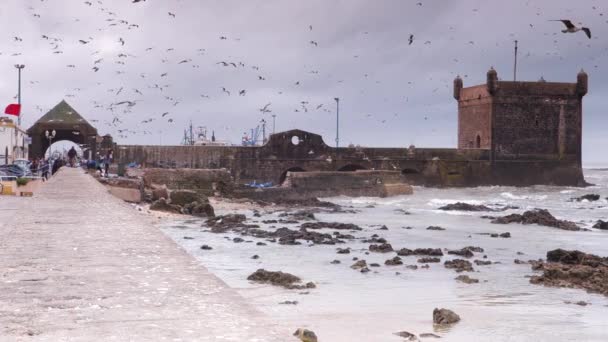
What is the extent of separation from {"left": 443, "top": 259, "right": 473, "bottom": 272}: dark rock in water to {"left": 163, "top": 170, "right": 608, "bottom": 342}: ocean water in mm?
146

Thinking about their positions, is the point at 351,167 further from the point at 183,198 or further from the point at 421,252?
the point at 421,252

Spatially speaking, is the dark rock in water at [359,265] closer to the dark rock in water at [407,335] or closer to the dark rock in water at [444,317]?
the dark rock in water at [444,317]

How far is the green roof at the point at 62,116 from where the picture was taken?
50125 mm

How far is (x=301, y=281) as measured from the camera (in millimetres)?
10406

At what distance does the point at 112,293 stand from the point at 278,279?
199 inches

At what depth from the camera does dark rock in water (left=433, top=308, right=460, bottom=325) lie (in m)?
7.75

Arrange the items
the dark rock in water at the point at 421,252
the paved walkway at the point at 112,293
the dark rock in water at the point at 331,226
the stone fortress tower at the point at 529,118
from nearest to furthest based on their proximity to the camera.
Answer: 1. the paved walkway at the point at 112,293
2. the dark rock in water at the point at 421,252
3. the dark rock in water at the point at 331,226
4. the stone fortress tower at the point at 529,118

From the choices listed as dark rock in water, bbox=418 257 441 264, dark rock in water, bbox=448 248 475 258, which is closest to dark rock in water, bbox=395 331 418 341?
dark rock in water, bbox=418 257 441 264

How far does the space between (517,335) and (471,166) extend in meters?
40.3

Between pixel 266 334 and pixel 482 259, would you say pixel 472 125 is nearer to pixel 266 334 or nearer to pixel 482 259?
pixel 482 259

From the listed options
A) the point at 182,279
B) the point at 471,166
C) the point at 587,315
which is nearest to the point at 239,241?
the point at 587,315

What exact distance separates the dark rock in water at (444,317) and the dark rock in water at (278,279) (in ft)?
7.92

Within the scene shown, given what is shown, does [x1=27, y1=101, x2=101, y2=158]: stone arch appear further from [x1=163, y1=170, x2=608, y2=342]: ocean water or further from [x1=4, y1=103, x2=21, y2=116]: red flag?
[x1=163, y1=170, x2=608, y2=342]: ocean water

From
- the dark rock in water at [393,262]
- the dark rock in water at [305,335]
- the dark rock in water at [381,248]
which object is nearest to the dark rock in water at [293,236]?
the dark rock in water at [381,248]
